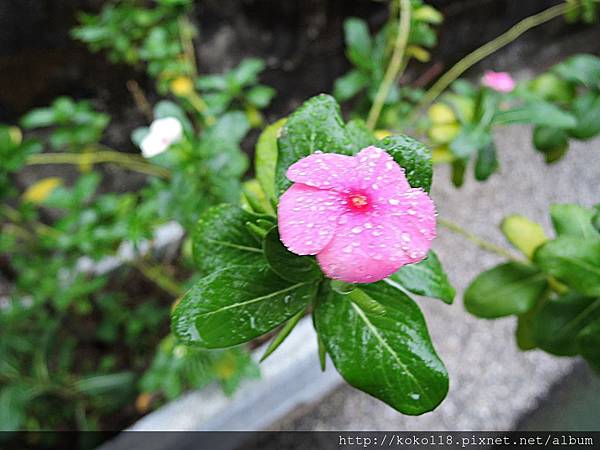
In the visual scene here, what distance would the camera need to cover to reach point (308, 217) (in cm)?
28

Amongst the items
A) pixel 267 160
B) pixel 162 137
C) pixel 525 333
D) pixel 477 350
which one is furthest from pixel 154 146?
pixel 477 350

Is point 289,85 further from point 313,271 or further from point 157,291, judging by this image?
point 313,271

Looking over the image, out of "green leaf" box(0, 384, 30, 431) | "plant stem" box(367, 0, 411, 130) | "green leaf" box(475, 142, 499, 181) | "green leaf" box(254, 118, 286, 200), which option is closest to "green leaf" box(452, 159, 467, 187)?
"green leaf" box(475, 142, 499, 181)

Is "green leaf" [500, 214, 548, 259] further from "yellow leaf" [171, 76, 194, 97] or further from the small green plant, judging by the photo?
"yellow leaf" [171, 76, 194, 97]

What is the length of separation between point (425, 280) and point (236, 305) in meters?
0.16

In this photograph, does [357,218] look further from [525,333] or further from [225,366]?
[225,366]

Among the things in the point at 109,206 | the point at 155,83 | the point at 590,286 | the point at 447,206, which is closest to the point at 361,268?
the point at 590,286

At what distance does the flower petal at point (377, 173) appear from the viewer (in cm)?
29

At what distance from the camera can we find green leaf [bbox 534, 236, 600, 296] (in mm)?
455

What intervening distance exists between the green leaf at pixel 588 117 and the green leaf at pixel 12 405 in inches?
34.9

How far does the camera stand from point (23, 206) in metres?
0.73

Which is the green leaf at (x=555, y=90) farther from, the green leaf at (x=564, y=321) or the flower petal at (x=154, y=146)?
the flower petal at (x=154, y=146)

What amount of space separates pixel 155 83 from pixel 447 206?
0.74 m

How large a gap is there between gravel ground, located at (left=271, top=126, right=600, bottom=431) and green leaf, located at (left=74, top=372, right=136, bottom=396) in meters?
0.27
